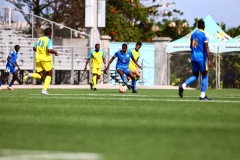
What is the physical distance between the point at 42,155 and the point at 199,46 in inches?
558

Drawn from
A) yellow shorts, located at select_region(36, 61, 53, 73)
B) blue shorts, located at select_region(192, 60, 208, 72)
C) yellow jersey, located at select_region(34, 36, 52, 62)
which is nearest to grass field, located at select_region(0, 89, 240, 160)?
blue shorts, located at select_region(192, 60, 208, 72)

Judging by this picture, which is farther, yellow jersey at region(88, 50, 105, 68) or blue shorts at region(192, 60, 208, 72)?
yellow jersey at region(88, 50, 105, 68)

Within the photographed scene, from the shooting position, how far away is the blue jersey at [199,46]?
23.1 meters

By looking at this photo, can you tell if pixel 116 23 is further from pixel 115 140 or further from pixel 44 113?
pixel 115 140

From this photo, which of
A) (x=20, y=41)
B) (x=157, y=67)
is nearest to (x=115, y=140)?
(x=20, y=41)

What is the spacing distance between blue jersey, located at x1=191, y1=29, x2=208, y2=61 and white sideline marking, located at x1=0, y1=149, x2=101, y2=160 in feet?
45.0

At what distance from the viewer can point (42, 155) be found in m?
9.39

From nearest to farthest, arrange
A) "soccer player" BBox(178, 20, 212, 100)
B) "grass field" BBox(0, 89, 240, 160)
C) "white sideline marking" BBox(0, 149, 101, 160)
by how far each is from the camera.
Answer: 1. "white sideline marking" BBox(0, 149, 101, 160)
2. "grass field" BBox(0, 89, 240, 160)
3. "soccer player" BBox(178, 20, 212, 100)

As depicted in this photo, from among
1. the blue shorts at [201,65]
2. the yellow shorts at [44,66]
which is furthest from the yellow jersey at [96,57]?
the blue shorts at [201,65]

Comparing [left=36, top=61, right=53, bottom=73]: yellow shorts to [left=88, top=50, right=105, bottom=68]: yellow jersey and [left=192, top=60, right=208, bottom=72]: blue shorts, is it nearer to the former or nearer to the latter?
[left=192, top=60, right=208, bottom=72]: blue shorts

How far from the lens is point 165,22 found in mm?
70750

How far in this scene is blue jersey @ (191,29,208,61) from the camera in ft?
75.8

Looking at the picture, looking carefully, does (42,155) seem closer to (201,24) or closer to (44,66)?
(201,24)

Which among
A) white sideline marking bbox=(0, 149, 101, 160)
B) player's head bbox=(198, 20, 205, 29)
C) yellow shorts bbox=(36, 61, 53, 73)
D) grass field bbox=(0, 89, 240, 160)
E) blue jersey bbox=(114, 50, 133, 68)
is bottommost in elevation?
white sideline marking bbox=(0, 149, 101, 160)
